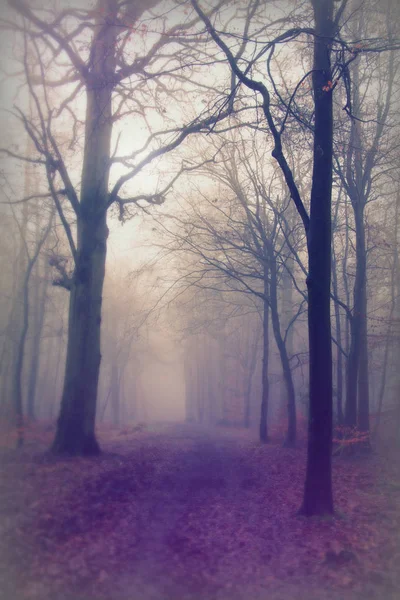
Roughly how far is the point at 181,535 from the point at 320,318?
3766 millimetres

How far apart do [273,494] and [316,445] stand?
2059 millimetres

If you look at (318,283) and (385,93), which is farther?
(385,93)

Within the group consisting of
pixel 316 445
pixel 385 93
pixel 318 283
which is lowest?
pixel 316 445

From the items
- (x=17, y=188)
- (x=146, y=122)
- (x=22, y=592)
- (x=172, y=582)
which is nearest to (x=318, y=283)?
(x=172, y=582)

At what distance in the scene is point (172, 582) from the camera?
427 centimetres

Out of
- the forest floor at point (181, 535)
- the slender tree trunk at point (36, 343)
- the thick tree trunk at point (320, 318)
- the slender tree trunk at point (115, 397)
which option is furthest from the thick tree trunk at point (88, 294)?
the slender tree trunk at point (115, 397)

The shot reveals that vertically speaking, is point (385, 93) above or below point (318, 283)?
above

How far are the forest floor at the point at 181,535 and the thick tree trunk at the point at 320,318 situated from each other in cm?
50

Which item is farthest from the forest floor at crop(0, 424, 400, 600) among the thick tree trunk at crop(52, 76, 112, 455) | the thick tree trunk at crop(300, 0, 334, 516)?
the thick tree trunk at crop(52, 76, 112, 455)

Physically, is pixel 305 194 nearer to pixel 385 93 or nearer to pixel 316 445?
pixel 385 93

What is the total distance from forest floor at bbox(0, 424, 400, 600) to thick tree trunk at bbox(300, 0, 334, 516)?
497mm

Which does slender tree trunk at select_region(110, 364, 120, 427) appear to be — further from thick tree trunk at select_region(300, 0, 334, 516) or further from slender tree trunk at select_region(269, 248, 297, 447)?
thick tree trunk at select_region(300, 0, 334, 516)

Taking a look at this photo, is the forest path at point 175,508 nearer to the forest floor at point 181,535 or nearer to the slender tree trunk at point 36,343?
the forest floor at point 181,535

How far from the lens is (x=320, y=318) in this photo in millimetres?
5996
